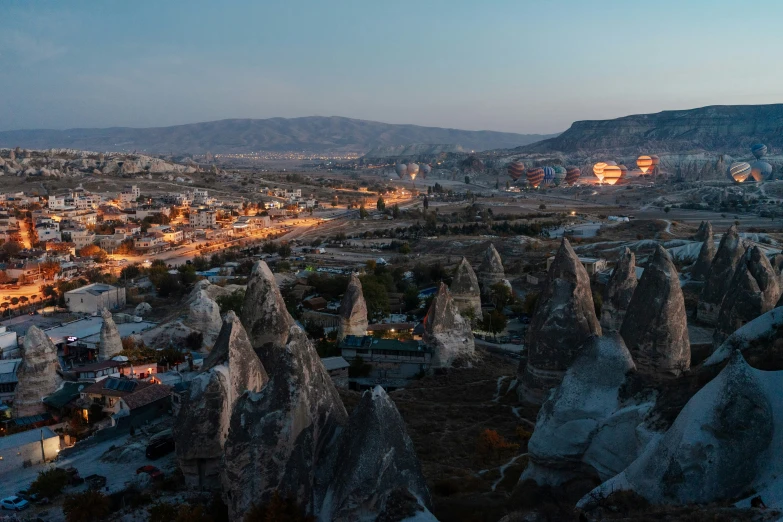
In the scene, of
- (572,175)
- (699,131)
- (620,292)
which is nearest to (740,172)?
(572,175)

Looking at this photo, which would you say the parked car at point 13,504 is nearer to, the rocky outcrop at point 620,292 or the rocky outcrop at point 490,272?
the rocky outcrop at point 620,292

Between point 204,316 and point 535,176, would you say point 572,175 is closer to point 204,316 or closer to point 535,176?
point 535,176

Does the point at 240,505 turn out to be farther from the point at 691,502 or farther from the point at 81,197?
the point at 81,197

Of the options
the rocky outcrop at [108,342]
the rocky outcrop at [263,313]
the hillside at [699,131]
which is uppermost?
the hillside at [699,131]

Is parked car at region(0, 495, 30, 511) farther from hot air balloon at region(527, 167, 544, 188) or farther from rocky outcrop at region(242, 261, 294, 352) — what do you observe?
hot air balloon at region(527, 167, 544, 188)

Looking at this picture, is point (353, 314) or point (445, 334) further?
point (353, 314)

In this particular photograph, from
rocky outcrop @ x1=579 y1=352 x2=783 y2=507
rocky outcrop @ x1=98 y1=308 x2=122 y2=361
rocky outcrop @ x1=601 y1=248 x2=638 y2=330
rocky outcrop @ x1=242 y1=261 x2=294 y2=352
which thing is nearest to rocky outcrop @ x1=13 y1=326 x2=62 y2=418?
rocky outcrop @ x1=98 y1=308 x2=122 y2=361

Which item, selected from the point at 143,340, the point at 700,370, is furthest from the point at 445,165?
the point at 700,370

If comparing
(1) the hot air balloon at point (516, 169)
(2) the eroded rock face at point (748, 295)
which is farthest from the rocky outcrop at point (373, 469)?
(1) the hot air balloon at point (516, 169)
